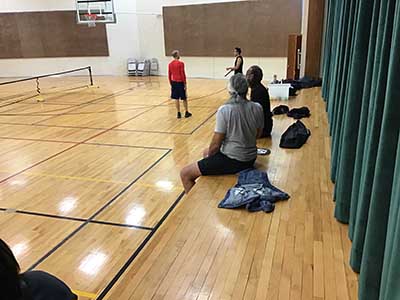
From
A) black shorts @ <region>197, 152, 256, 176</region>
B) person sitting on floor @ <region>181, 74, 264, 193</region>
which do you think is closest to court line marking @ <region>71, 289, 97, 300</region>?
Answer: person sitting on floor @ <region>181, 74, 264, 193</region>

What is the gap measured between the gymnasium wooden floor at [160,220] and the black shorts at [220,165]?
0.10 meters

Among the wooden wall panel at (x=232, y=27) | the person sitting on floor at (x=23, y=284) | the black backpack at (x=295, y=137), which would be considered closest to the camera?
the person sitting on floor at (x=23, y=284)

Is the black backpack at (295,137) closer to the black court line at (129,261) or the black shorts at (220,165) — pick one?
the black shorts at (220,165)

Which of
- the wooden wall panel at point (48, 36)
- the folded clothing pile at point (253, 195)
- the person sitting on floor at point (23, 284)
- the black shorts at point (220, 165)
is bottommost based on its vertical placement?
the folded clothing pile at point (253, 195)

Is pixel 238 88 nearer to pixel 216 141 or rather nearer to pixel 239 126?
pixel 239 126

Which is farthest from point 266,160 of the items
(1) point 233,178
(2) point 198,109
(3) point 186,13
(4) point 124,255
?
(3) point 186,13

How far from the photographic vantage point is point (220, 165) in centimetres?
377

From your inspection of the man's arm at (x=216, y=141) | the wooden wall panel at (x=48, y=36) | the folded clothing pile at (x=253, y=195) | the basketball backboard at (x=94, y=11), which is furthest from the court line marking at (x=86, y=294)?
the wooden wall panel at (x=48, y=36)

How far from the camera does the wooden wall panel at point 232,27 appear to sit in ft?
43.3

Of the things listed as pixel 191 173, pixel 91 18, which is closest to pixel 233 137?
pixel 191 173

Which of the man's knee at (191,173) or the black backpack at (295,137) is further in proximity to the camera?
the black backpack at (295,137)

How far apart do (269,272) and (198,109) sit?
24.0ft

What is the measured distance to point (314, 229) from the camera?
9.43 ft

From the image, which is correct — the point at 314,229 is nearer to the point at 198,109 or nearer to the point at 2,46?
the point at 198,109
